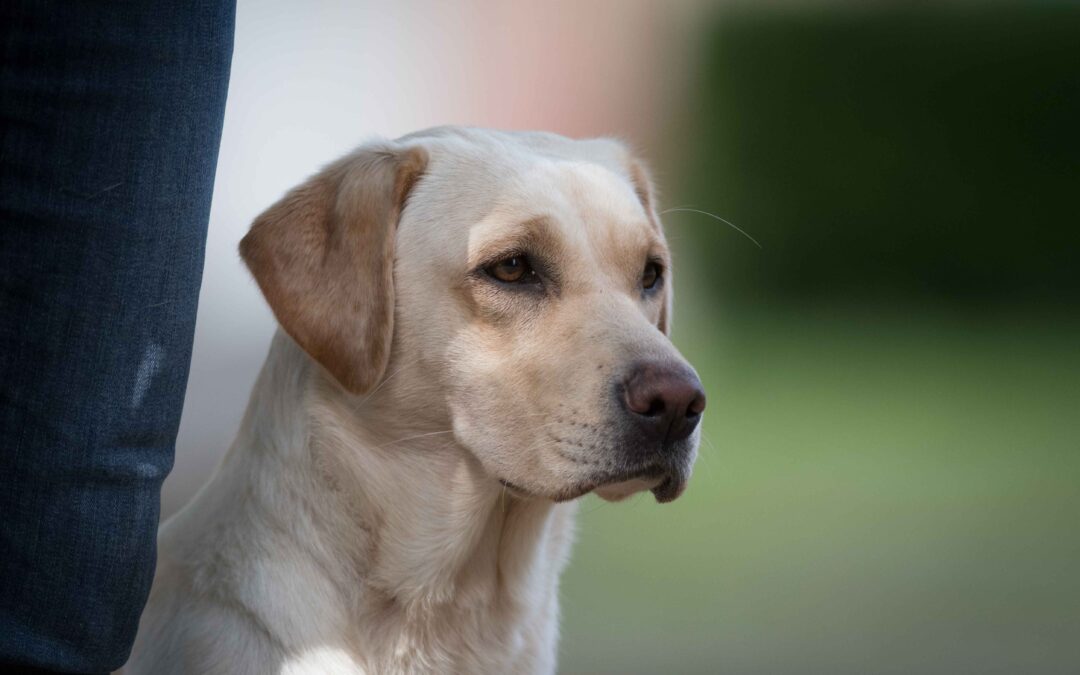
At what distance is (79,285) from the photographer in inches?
67.4

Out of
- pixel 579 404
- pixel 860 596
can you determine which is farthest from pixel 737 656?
pixel 579 404

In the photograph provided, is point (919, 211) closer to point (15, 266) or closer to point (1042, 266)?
point (1042, 266)

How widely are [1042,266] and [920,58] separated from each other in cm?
301

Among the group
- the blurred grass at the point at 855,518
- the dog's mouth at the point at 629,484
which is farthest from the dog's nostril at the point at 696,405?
the blurred grass at the point at 855,518

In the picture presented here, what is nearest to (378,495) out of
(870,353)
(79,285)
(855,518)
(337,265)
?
(337,265)

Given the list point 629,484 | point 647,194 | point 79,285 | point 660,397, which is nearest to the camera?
point 79,285

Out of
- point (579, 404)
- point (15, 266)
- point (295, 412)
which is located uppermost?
point (15, 266)

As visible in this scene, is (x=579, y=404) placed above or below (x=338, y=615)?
above

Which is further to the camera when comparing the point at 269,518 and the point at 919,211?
the point at 919,211

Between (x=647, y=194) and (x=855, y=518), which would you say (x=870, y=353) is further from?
(x=647, y=194)

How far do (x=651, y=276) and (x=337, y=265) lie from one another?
2.23 feet

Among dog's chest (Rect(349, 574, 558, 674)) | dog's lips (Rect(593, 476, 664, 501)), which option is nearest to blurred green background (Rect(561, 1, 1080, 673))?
dog's chest (Rect(349, 574, 558, 674))

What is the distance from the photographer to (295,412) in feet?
6.99

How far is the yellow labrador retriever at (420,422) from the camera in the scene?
6.53 feet
